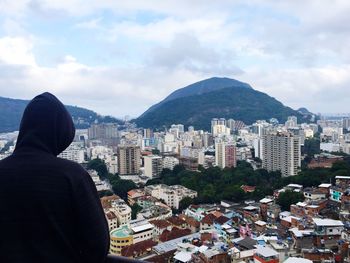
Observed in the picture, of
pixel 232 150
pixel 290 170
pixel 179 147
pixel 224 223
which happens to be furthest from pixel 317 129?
pixel 224 223

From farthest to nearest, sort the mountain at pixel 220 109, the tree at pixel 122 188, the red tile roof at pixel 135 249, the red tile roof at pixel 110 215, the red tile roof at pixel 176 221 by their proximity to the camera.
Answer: the mountain at pixel 220 109, the tree at pixel 122 188, the red tile roof at pixel 110 215, the red tile roof at pixel 176 221, the red tile roof at pixel 135 249

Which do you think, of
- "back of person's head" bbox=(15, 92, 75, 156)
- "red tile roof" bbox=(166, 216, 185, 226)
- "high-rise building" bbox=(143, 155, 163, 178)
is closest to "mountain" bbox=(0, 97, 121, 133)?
"high-rise building" bbox=(143, 155, 163, 178)

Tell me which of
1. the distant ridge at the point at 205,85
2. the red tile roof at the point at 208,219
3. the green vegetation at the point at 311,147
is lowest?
the red tile roof at the point at 208,219

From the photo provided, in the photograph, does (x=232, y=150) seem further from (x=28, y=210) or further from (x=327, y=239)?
(x=28, y=210)

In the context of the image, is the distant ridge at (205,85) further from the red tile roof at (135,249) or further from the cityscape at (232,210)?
the red tile roof at (135,249)

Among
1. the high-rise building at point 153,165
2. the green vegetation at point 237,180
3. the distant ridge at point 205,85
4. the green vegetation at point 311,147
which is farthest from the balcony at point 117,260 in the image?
the distant ridge at point 205,85
